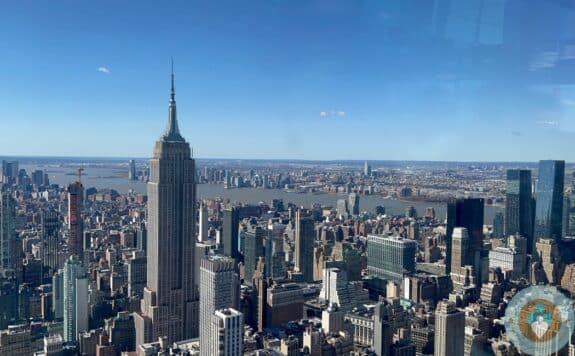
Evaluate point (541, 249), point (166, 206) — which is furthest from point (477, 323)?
point (166, 206)

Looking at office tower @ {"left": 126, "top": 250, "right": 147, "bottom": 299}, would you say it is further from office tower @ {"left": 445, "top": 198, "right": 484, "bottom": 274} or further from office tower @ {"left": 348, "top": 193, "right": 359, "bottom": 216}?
office tower @ {"left": 348, "top": 193, "right": 359, "bottom": 216}

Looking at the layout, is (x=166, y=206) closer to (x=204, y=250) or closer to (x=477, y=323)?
(x=204, y=250)

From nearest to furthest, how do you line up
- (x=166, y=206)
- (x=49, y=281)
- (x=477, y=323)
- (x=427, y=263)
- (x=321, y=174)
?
1. (x=477, y=323)
2. (x=166, y=206)
3. (x=49, y=281)
4. (x=427, y=263)
5. (x=321, y=174)

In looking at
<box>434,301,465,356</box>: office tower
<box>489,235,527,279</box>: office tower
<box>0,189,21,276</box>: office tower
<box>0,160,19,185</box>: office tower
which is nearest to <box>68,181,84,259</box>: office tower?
<box>0,189,21,276</box>: office tower

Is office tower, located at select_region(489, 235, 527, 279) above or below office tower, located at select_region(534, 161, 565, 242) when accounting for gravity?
below

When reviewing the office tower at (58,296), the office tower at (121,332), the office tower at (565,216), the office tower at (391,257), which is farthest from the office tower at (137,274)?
the office tower at (565,216)

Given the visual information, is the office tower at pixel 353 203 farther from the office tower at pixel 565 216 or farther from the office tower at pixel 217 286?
the office tower at pixel 217 286

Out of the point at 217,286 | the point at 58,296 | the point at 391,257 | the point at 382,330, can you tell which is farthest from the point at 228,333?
the point at 391,257
